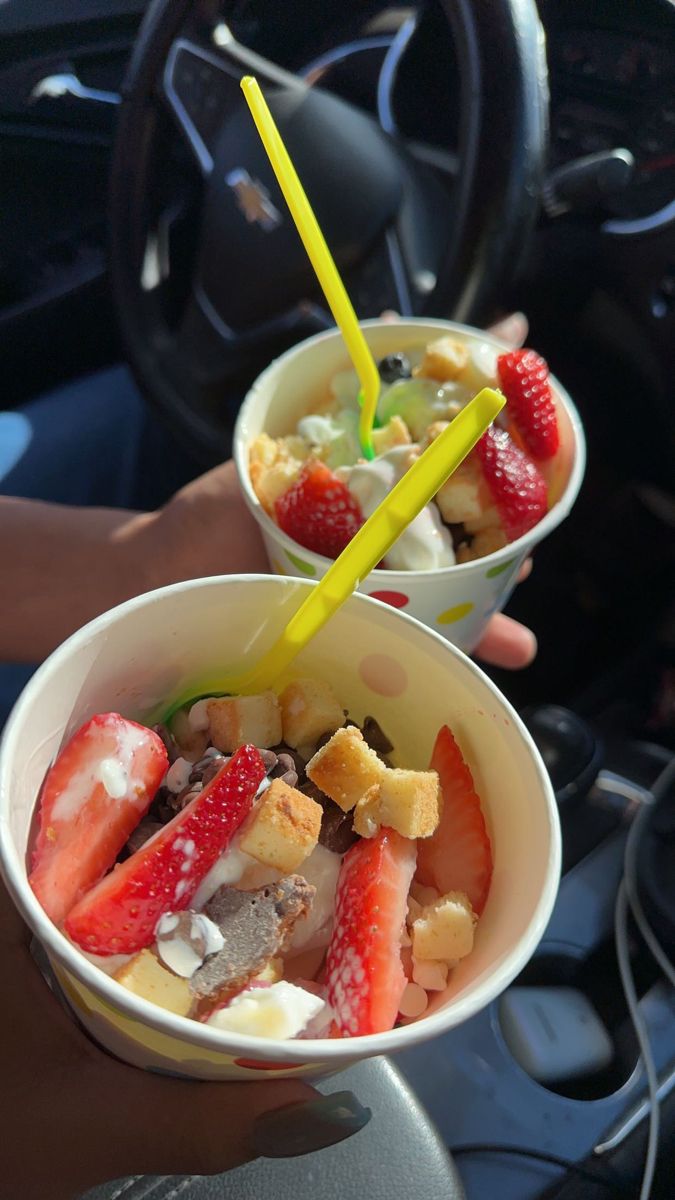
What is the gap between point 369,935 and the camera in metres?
0.58

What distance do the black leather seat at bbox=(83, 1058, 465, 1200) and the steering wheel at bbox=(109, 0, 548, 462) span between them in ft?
2.56

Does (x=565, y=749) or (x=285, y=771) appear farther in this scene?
(x=565, y=749)

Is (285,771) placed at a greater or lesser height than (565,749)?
greater

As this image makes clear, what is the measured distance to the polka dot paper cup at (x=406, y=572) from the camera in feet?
2.77

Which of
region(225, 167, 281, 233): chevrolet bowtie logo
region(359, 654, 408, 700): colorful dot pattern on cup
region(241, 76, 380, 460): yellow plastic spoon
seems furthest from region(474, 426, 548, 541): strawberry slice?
region(225, 167, 281, 233): chevrolet bowtie logo

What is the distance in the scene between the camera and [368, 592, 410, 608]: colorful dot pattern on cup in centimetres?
84

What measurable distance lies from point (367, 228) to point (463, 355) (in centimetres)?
42

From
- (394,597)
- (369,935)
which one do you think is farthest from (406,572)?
(369,935)

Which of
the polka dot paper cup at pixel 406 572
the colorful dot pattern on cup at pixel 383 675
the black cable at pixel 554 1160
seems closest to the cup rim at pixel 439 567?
the polka dot paper cup at pixel 406 572

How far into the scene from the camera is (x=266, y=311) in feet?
4.45

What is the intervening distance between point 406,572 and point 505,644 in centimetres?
40

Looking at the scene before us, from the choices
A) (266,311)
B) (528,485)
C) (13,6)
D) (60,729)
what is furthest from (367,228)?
(60,729)

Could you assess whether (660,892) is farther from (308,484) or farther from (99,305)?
(99,305)

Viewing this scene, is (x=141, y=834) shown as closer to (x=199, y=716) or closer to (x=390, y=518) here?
(x=199, y=716)
